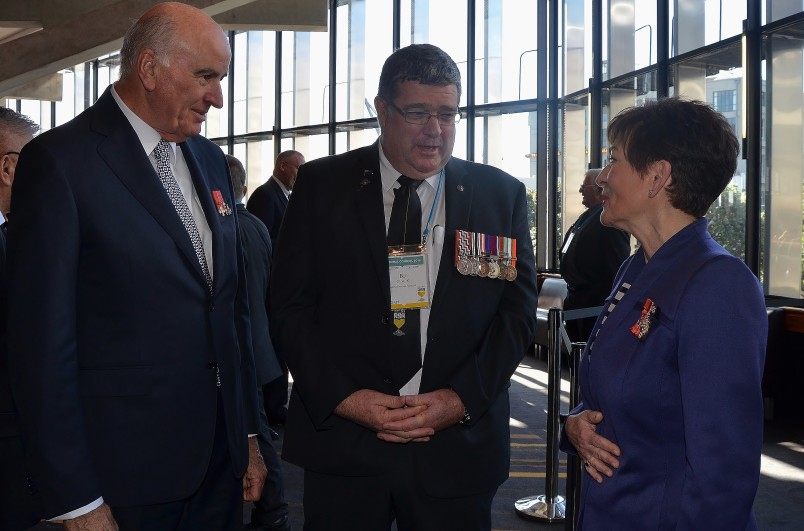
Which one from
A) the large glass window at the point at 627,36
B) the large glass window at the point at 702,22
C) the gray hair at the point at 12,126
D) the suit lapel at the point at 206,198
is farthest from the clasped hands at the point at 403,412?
the large glass window at the point at 627,36

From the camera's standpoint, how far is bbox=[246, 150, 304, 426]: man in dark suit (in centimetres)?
566

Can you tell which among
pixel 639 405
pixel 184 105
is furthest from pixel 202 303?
pixel 639 405

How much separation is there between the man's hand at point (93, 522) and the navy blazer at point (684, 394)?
973 millimetres

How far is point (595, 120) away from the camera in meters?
9.58

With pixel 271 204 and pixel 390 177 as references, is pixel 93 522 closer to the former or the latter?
pixel 390 177

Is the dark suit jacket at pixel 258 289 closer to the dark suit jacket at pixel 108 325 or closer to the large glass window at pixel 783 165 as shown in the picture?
the dark suit jacket at pixel 108 325

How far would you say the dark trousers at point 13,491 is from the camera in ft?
7.04

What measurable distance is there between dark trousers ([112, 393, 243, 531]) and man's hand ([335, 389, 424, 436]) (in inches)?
11.0

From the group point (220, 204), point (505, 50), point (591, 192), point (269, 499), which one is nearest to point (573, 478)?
point (269, 499)

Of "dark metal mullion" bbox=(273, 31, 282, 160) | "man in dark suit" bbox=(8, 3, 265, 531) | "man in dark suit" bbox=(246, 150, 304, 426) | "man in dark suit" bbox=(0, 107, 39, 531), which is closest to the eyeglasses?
"man in dark suit" bbox=(8, 3, 265, 531)

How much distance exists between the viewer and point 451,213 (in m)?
2.04

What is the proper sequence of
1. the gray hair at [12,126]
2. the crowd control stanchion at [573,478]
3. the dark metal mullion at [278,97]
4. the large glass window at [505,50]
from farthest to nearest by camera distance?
the dark metal mullion at [278,97] < the large glass window at [505,50] < the crowd control stanchion at [573,478] < the gray hair at [12,126]

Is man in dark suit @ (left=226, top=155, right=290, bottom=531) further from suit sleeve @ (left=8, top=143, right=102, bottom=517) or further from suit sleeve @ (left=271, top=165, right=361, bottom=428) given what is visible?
suit sleeve @ (left=8, top=143, right=102, bottom=517)

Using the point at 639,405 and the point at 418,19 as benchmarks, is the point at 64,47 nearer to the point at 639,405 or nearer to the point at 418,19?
the point at 418,19
